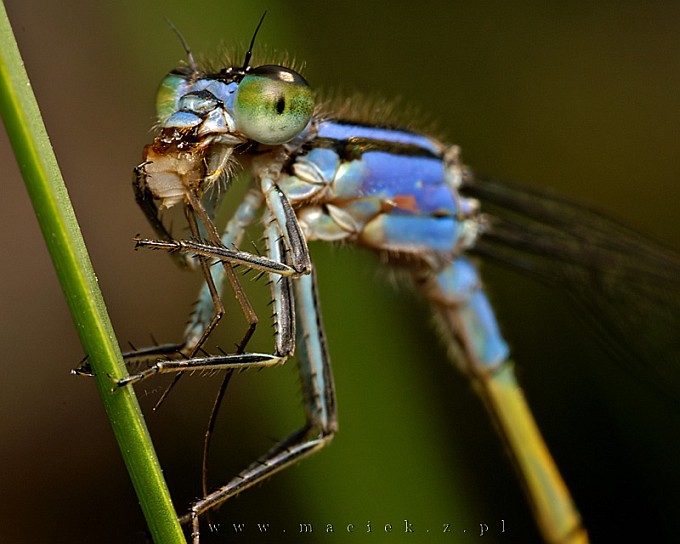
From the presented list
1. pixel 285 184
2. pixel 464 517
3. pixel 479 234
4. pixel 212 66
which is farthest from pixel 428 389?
pixel 212 66

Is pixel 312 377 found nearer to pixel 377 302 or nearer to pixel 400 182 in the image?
pixel 400 182

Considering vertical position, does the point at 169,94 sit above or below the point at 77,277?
above

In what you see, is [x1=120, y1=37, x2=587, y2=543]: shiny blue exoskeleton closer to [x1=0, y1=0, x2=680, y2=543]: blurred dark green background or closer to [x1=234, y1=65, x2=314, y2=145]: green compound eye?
[x1=234, y1=65, x2=314, y2=145]: green compound eye

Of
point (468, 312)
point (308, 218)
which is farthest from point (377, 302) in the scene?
point (308, 218)

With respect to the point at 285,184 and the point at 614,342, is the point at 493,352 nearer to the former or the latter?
the point at 614,342

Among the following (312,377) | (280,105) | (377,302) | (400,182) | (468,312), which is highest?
(280,105)

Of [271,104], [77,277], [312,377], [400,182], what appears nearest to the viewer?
[77,277]

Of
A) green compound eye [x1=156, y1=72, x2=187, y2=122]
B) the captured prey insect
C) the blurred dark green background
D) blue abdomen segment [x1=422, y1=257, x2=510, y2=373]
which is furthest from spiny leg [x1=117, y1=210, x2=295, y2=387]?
blue abdomen segment [x1=422, y1=257, x2=510, y2=373]
